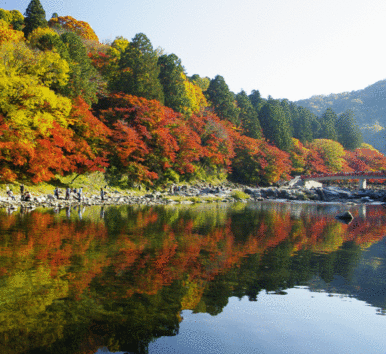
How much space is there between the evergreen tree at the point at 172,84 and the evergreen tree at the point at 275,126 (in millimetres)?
25357

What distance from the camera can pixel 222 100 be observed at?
→ 60.6 metres

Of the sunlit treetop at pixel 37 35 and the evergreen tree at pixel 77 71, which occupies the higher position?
the sunlit treetop at pixel 37 35

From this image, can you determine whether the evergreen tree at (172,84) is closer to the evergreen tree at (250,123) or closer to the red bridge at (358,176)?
the evergreen tree at (250,123)

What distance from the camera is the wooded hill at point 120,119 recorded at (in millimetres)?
23750

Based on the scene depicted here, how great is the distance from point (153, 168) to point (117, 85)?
11342mm

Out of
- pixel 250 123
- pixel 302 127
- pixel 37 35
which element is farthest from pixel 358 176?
pixel 37 35

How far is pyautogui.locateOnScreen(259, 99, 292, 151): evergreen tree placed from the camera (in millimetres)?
67125

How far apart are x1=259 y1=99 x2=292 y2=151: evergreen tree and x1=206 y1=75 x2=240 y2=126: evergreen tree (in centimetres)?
974

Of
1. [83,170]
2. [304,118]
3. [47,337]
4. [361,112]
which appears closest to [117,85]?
[83,170]

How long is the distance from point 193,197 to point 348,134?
70.5 m

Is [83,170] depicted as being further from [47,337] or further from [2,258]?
[47,337]

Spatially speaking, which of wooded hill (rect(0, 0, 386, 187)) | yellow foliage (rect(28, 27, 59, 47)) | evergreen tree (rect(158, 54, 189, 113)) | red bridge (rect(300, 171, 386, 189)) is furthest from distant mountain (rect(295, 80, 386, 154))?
yellow foliage (rect(28, 27, 59, 47))

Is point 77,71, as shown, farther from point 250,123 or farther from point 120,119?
point 250,123

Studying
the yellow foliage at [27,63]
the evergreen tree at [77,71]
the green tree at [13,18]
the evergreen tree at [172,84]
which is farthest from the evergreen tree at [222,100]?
the yellow foliage at [27,63]
